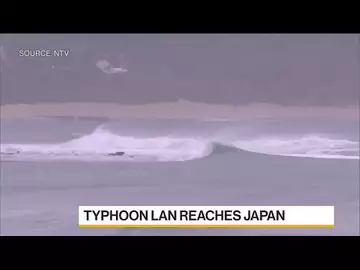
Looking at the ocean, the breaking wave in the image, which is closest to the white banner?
the ocean

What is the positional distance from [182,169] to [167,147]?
14cm

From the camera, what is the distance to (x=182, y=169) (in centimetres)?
252

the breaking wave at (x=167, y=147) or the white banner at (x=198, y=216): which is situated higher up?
the breaking wave at (x=167, y=147)

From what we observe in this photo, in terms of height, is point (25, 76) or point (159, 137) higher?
point (25, 76)

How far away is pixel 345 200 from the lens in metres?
2.52

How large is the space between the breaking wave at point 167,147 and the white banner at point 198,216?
0.91ft

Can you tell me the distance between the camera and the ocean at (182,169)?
2506mm

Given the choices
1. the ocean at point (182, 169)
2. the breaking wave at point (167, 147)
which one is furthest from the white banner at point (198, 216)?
the breaking wave at point (167, 147)

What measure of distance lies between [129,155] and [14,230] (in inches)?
29.5

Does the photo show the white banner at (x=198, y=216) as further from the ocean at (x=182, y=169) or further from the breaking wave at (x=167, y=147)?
the breaking wave at (x=167, y=147)

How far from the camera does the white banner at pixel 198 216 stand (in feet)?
8.26

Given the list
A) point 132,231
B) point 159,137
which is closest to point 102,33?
point 159,137

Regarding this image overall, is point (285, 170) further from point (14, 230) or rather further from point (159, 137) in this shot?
point (14, 230)

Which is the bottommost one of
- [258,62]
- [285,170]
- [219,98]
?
[285,170]
